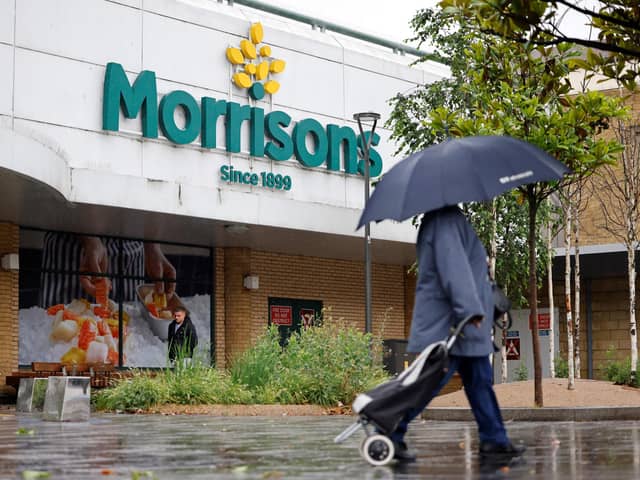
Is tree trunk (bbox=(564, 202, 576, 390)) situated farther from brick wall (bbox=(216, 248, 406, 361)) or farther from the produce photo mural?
the produce photo mural

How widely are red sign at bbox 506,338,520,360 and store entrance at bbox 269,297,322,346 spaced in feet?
18.4

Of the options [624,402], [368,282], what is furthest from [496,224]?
[624,402]

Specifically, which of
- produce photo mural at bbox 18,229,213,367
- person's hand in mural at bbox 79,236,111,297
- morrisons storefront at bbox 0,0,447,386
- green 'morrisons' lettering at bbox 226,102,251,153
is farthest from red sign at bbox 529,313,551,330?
person's hand in mural at bbox 79,236,111,297

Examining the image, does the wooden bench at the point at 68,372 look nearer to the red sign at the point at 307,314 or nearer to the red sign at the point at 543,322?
the red sign at the point at 307,314

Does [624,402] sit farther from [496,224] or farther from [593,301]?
[593,301]

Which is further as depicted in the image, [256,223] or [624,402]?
[256,223]

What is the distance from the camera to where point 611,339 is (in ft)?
106

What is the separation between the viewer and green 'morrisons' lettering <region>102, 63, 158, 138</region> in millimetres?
23109

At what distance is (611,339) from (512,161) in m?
25.1

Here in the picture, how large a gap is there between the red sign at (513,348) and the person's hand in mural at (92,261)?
38.7ft

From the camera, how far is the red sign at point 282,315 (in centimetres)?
2988

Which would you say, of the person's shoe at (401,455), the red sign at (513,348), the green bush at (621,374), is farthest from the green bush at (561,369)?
the person's shoe at (401,455)

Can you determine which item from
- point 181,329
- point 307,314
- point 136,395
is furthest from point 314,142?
point 136,395

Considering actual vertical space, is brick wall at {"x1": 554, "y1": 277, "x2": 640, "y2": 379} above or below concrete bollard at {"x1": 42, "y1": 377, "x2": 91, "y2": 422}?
above
